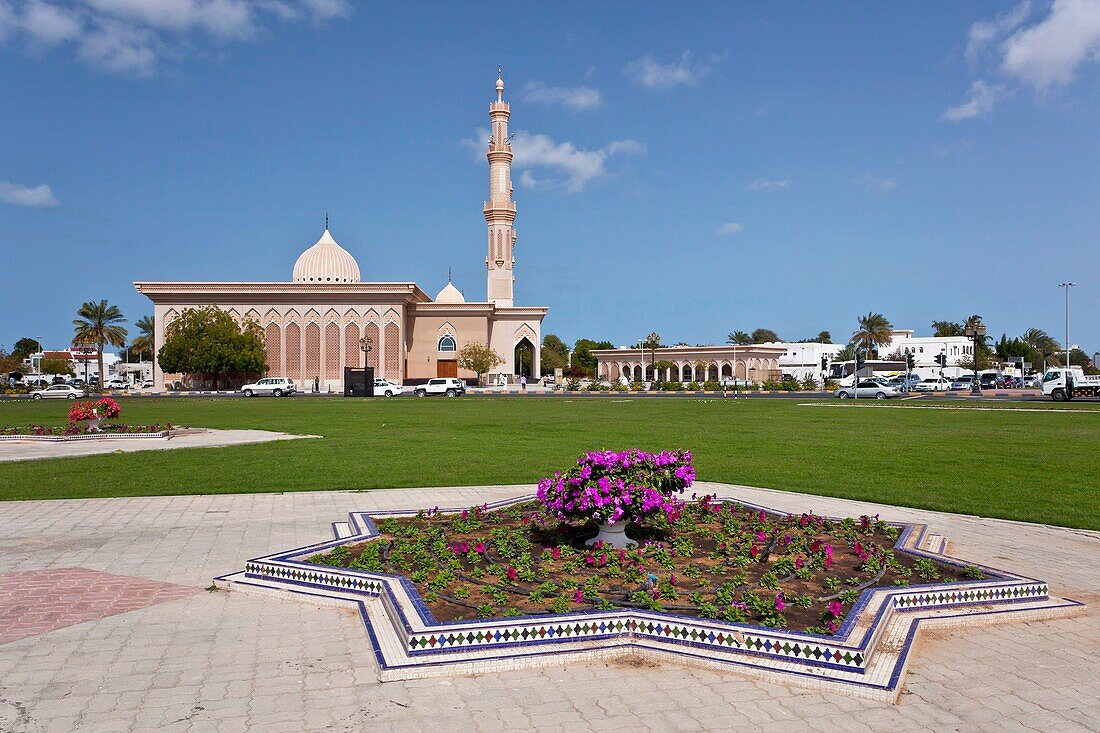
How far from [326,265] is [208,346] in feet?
50.9

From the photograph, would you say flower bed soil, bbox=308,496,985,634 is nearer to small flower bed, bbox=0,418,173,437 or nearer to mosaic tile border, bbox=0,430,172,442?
mosaic tile border, bbox=0,430,172,442

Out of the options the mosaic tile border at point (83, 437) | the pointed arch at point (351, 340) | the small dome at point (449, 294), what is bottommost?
the mosaic tile border at point (83, 437)

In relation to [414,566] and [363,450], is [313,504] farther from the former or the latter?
[363,450]

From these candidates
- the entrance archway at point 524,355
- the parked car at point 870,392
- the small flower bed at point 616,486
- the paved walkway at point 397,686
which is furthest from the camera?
the entrance archway at point 524,355

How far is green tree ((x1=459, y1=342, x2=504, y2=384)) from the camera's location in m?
69.4

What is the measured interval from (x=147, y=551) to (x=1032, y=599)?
7546 millimetres

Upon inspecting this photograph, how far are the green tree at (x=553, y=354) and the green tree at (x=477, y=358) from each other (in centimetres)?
2608

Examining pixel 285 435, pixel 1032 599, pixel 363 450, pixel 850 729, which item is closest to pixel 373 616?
pixel 850 729

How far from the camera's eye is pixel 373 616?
5.45m


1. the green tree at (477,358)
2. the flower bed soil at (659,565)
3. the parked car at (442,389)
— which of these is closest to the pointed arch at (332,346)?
the green tree at (477,358)

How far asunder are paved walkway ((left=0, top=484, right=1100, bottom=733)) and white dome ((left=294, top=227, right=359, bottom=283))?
69.0m

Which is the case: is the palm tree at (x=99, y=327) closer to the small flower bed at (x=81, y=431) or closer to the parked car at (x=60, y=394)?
the parked car at (x=60, y=394)

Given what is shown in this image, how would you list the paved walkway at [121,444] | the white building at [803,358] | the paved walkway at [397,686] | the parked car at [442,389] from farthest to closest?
the white building at [803,358]
the parked car at [442,389]
the paved walkway at [121,444]
the paved walkway at [397,686]

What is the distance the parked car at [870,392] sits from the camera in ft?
143
